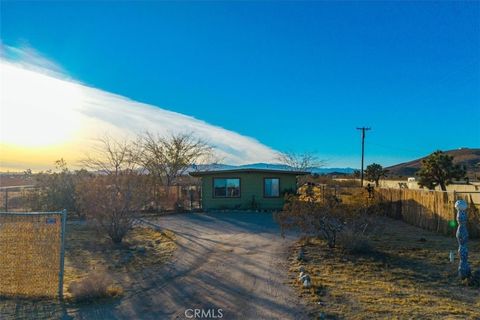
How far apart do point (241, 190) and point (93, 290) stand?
17210 millimetres

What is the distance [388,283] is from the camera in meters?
7.52

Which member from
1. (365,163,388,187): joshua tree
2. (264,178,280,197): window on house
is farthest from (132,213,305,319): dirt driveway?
(365,163,388,187): joshua tree

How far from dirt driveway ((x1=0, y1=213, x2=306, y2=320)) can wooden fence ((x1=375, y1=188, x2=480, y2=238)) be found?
6.69 meters

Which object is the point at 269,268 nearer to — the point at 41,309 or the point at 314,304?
the point at 314,304

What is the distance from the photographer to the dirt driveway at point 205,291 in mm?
5918

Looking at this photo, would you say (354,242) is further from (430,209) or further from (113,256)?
(430,209)

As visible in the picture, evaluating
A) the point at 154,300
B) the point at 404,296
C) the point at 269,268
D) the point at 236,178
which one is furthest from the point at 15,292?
the point at 236,178

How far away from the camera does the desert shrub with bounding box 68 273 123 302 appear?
21.6 ft

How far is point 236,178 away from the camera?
2375 cm

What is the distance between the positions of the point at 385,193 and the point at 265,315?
1823 cm

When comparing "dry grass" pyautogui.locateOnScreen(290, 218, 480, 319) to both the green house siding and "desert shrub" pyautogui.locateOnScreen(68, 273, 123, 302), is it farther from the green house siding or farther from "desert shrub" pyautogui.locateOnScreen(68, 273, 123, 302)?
the green house siding

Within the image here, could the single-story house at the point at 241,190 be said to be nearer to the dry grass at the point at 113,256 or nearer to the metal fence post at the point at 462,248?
the dry grass at the point at 113,256

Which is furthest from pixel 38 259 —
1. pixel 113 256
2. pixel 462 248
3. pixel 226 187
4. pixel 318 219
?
pixel 226 187

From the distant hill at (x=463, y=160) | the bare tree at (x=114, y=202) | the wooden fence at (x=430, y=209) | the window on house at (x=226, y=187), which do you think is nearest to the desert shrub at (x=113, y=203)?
the bare tree at (x=114, y=202)
